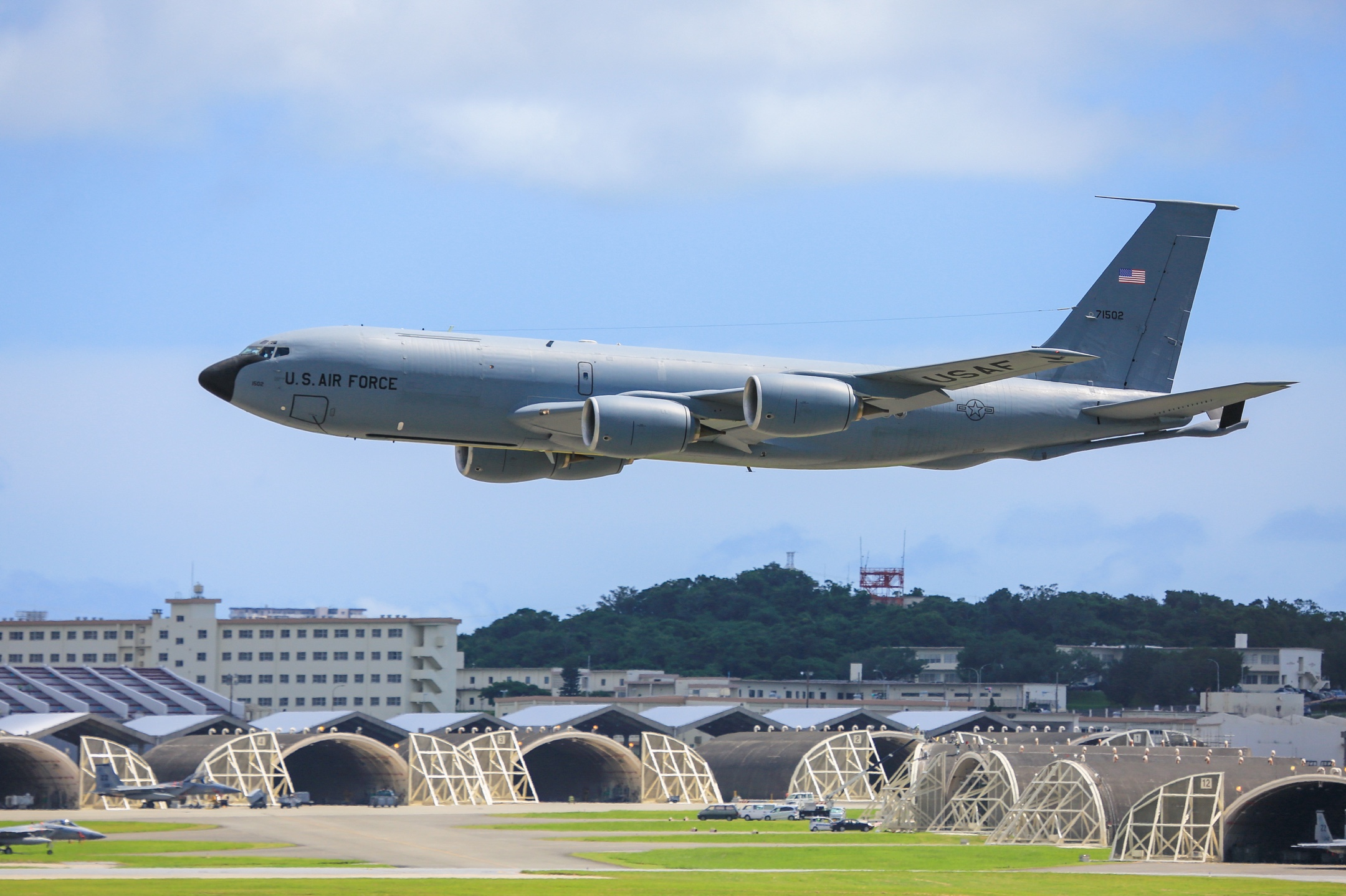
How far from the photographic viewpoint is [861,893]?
69500 mm

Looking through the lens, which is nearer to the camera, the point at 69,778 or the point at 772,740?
the point at 69,778

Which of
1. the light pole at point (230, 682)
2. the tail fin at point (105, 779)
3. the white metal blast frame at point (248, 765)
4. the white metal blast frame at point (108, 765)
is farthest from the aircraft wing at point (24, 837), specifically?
the light pole at point (230, 682)

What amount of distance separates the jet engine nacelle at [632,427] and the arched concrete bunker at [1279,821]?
49268 mm

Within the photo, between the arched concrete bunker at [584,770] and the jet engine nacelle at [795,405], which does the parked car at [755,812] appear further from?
the jet engine nacelle at [795,405]

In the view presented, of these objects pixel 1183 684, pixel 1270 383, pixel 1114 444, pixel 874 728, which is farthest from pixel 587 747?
pixel 1270 383

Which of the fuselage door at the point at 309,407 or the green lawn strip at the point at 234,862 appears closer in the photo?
the fuselage door at the point at 309,407

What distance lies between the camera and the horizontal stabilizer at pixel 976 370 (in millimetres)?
48812

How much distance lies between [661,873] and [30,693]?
102 meters

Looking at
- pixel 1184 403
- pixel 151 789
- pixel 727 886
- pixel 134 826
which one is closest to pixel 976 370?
pixel 1184 403

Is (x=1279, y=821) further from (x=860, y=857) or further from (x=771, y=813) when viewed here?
(x=771, y=813)

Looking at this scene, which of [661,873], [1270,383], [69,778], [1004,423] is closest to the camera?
[1270,383]

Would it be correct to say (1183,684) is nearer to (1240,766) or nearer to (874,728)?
(874,728)

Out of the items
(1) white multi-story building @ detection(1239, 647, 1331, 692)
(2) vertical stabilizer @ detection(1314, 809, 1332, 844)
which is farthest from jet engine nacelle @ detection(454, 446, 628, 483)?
(1) white multi-story building @ detection(1239, 647, 1331, 692)

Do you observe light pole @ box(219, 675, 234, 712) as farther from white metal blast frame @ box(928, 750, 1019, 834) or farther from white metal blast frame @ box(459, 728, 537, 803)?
white metal blast frame @ box(928, 750, 1019, 834)
